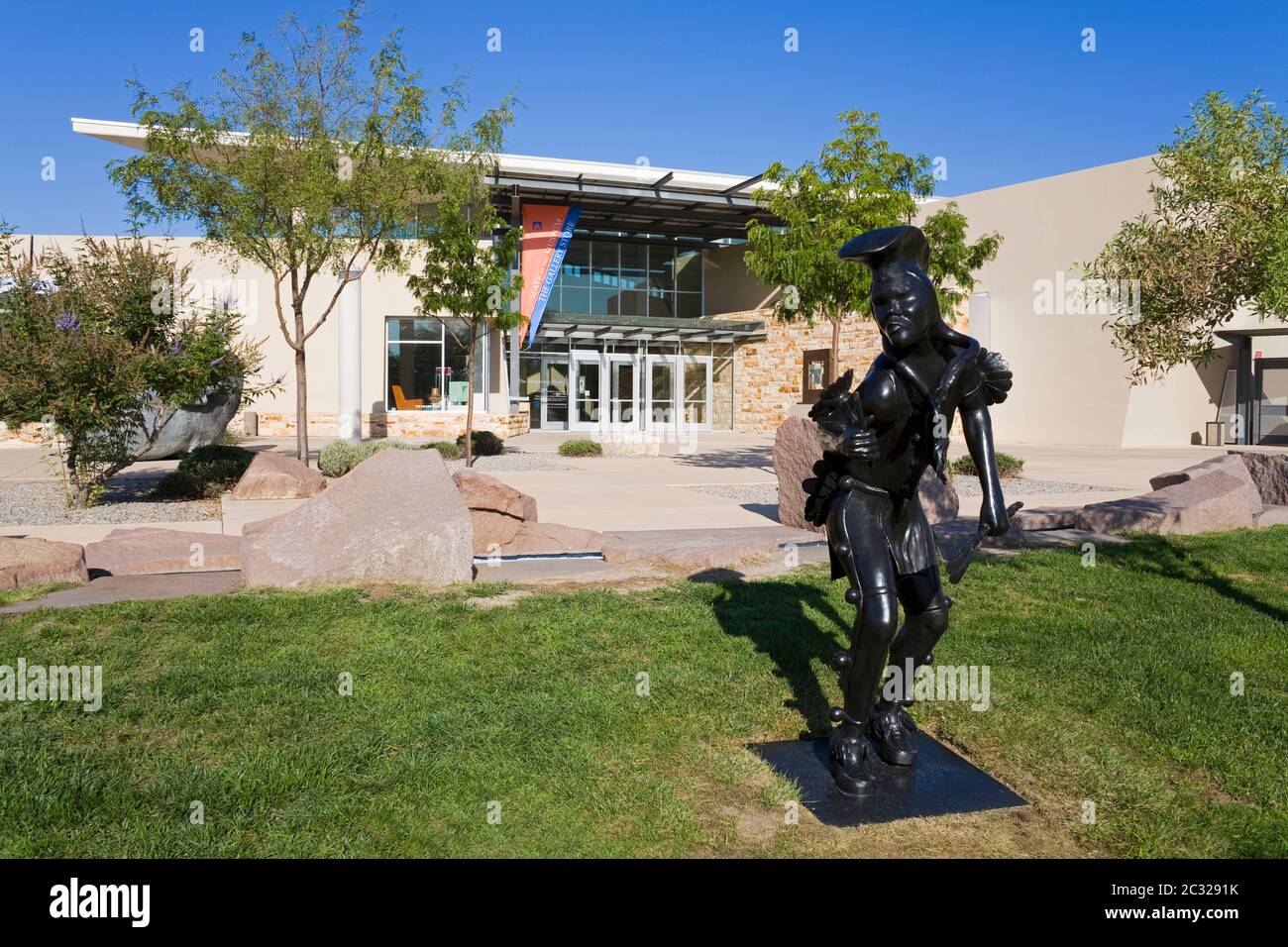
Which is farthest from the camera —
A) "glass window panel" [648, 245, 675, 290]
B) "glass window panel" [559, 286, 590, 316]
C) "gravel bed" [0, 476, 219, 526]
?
"glass window panel" [648, 245, 675, 290]

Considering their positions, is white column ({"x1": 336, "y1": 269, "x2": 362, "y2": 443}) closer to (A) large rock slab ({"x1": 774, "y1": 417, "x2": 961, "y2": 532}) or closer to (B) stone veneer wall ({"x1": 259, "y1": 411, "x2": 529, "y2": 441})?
(B) stone veneer wall ({"x1": 259, "y1": 411, "x2": 529, "y2": 441})

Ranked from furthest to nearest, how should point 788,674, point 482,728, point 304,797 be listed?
point 788,674, point 482,728, point 304,797

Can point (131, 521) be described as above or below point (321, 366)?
below

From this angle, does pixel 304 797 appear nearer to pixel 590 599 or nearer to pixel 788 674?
pixel 788 674

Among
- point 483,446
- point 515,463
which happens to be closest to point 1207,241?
point 515,463

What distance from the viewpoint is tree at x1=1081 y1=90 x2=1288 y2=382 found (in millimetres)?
6324

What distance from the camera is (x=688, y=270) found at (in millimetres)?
33438

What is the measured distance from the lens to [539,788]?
11.5 feet

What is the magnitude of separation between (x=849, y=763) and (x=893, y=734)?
1.05ft

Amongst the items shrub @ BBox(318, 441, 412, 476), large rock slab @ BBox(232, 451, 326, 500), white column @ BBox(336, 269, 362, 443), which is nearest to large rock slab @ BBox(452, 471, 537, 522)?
large rock slab @ BBox(232, 451, 326, 500)

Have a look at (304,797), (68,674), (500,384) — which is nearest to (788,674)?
(304,797)
